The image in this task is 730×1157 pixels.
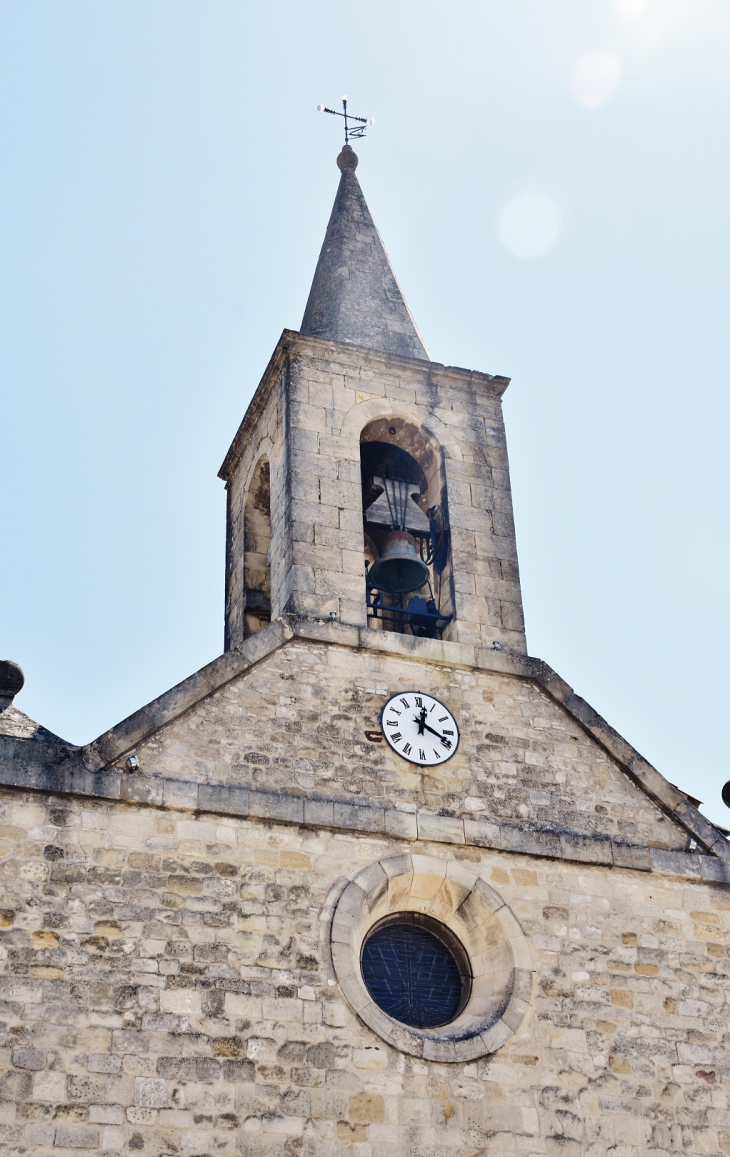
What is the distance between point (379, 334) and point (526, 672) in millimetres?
3840

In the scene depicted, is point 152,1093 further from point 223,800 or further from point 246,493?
point 246,493

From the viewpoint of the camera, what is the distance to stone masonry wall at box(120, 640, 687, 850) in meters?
10.3

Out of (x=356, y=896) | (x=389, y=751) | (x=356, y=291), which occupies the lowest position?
(x=356, y=896)

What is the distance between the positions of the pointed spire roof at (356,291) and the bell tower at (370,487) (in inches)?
0.8

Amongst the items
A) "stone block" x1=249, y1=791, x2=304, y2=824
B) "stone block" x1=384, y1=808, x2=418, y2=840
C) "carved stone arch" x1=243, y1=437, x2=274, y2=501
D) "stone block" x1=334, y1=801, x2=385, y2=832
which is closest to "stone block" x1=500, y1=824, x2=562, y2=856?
"stone block" x1=384, y1=808, x2=418, y2=840

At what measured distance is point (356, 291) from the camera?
14453 millimetres

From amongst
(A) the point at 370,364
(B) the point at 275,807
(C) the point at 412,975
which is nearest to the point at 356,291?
(A) the point at 370,364

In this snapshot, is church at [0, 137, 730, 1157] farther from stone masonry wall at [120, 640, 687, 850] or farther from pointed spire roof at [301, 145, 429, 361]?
pointed spire roof at [301, 145, 429, 361]

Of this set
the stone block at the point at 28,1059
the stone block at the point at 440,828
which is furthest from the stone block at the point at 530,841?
the stone block at the point at 28,1059

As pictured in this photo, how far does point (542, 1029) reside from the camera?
9750mm

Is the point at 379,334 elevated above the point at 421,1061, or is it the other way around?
the point at 379,334

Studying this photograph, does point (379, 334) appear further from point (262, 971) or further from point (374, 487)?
point (262, 971)

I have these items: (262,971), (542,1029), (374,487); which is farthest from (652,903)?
(374,487)

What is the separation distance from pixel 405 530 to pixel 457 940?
12.5ft
